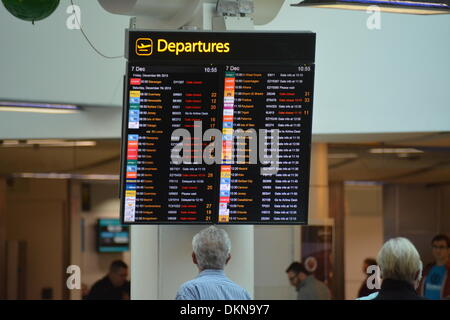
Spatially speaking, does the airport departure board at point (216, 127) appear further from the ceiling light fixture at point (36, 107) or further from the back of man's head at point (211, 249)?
the ceiling light fixture at point (36, 107)

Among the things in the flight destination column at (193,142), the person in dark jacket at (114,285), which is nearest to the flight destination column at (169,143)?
the flight destination column at (193,142)

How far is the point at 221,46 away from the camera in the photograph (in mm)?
5145

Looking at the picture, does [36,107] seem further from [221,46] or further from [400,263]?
[400,263]

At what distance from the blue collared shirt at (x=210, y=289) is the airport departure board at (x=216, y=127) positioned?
0.79m

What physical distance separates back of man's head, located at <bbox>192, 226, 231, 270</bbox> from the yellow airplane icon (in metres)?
1.16

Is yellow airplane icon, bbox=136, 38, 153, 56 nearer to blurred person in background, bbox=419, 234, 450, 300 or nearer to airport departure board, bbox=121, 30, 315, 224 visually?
airport departure board, bbox=121, 30, 315, 224

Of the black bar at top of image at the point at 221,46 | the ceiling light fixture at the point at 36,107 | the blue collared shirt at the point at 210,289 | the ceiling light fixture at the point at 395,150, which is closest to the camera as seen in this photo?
the blue collared shirt at the point at 210,289

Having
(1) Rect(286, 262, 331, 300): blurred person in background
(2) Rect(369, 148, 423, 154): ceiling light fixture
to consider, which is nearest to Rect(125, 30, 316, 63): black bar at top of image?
(1) Rect(286, 262, 331, 300): blurred person in background

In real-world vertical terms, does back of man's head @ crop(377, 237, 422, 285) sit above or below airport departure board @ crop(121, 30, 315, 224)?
below

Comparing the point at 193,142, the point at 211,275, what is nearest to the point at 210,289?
the point at 211,275

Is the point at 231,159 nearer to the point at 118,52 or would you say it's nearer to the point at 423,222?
the point at 118,52

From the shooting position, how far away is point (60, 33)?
27.2ft

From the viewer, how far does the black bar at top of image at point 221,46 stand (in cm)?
510

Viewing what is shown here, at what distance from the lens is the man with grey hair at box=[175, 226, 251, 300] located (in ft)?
14.1
